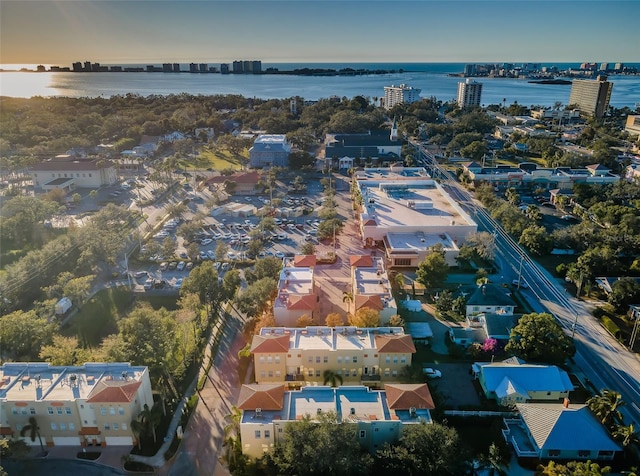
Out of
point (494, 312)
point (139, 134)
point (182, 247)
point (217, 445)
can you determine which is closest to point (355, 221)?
point (182, 247)

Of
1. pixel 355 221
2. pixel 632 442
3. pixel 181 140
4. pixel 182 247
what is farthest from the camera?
pixel 181 140

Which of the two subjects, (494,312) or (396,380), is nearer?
(396,380)

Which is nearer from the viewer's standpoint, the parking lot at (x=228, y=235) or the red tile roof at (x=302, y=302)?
the red tile roof at (x=302, y=302)

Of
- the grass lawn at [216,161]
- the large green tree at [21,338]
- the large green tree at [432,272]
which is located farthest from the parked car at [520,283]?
the grass lawn at [216,161]

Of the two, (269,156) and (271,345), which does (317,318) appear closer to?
(271,345)

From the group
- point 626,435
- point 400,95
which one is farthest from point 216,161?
point 400,95

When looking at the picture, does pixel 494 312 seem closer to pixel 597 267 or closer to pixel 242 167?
pixel 597 267

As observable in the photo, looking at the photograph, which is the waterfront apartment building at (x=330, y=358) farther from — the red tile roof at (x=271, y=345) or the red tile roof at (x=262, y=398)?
the red tile roof at (x=262, y=398)
